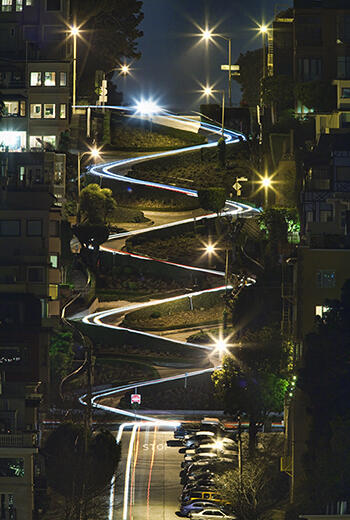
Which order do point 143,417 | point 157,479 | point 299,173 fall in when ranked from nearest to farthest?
point 157,479 → point 143,417 → point 299,173

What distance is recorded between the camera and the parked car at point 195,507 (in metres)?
83.1

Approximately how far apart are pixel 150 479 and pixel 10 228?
95.4 ft

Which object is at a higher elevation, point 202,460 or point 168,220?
point 168,220

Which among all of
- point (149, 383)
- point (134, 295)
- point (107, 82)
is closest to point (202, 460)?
point (149, 383)

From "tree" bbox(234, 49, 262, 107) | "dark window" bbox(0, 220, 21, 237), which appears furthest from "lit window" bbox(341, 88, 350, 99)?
"tree" bbox(234, 49, 262, 107)

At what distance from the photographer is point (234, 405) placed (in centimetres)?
9838

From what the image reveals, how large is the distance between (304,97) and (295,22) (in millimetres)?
7144

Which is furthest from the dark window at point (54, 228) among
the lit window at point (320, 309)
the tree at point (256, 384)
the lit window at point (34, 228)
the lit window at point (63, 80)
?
the lit window at point (63, 80)

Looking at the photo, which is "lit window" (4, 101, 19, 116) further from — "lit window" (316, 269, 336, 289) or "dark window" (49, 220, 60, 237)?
"lit window" (316, 269, 336, 289)

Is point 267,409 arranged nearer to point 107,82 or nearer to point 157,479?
point 157,479

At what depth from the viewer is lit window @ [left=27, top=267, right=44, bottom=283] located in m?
114

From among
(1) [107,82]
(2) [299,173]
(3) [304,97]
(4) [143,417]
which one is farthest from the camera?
(1) [107,82]

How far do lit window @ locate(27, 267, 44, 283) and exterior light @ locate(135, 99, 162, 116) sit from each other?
198ft

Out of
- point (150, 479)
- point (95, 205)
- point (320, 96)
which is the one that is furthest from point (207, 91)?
point (150, 479)
